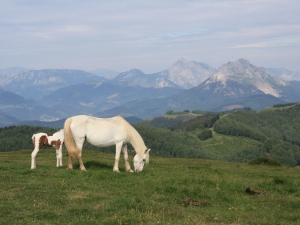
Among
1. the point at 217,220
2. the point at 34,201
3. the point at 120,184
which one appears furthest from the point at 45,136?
the point at 217,220

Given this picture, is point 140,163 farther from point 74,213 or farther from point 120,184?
point 74,213

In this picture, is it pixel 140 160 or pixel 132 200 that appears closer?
pixel 132 200

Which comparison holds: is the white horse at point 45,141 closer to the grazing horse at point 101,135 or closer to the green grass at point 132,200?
the grazing horse at point 101,135

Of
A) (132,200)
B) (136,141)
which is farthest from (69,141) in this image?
(132,200)

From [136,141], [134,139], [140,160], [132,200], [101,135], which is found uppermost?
[101,135]

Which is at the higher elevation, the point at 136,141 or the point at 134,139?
the point at 134,139

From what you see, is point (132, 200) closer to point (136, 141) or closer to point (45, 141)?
point (136, 141)

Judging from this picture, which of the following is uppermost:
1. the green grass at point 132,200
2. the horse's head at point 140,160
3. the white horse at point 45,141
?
the white horse at point 45,141

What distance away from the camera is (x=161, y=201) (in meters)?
14.9

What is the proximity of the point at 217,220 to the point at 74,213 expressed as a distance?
4913 mm

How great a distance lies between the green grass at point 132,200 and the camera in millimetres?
12117

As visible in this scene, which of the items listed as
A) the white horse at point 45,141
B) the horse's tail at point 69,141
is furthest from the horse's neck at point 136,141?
the white horse at point 45,141

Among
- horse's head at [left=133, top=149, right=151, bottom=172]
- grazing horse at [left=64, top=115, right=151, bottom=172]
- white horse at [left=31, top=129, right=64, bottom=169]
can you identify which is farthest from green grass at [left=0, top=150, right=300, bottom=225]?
white horse at [left=31, top=129, right=64, bottom=169]

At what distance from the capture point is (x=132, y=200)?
13891mm
